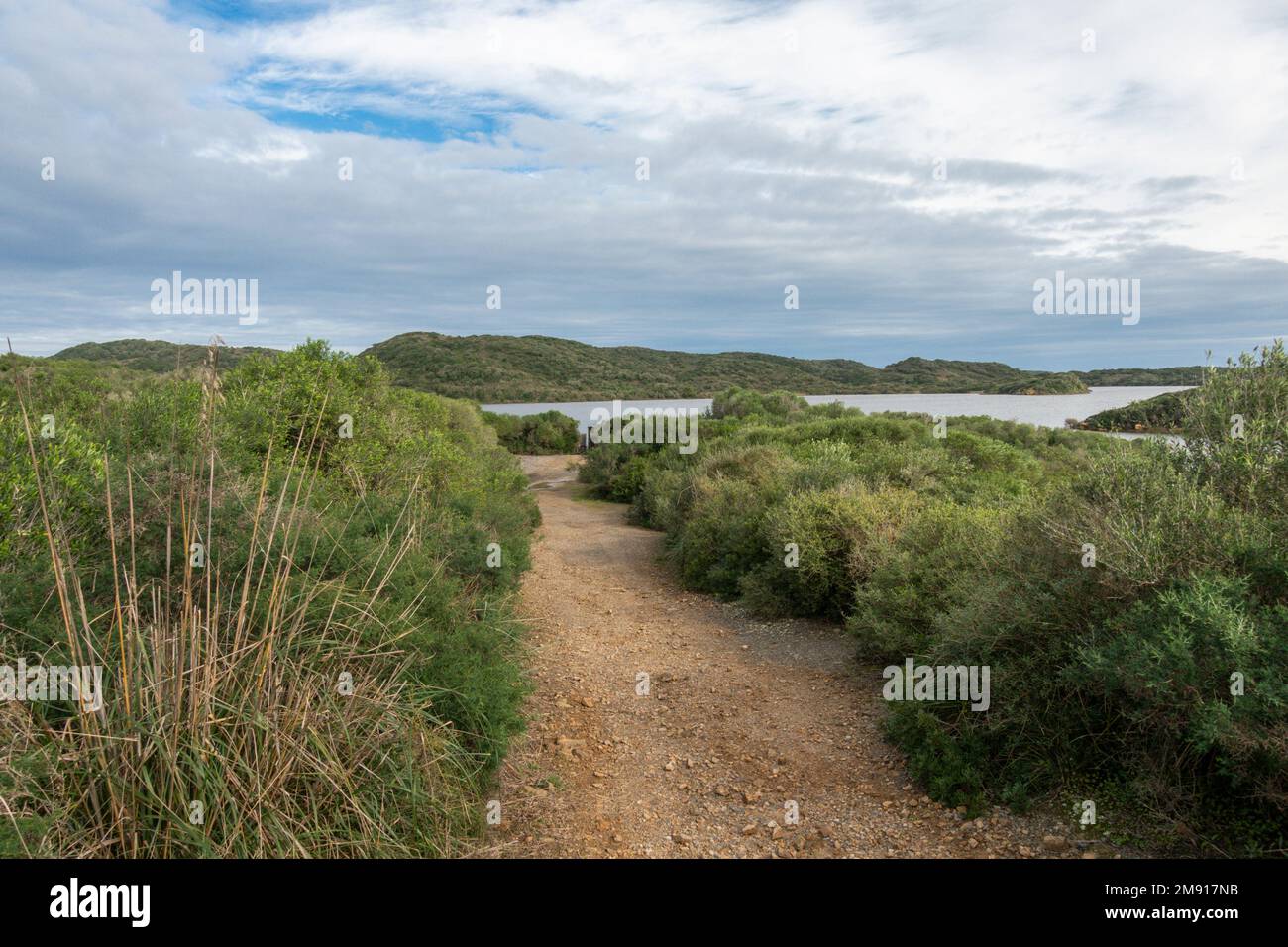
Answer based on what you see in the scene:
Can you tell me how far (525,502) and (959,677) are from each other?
1054 cm

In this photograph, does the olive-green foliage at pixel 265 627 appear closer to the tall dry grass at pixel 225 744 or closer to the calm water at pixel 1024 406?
the tall dry grass at pixel 225 744

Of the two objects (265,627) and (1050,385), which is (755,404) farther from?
(265,627)

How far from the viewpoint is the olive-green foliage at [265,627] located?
312 cm

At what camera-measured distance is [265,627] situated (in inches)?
144

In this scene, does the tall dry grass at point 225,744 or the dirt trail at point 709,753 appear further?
the dirt trail at point 709,753

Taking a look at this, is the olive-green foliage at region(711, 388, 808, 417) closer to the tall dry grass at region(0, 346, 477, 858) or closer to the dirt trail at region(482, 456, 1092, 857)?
the dirt trail at region(482, 456, 1092, 857)

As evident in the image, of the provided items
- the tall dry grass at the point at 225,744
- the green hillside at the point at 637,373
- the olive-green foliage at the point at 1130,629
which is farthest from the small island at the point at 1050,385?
the tall dry grass at the point at 225,744

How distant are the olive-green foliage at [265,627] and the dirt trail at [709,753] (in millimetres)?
584

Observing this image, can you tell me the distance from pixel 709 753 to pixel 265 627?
132 inches

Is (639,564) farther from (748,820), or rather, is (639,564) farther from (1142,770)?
(1142,770)

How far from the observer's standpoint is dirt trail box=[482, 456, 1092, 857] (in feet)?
14.6

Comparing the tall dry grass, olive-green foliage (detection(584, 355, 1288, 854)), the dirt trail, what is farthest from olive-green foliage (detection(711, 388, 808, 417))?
the tall dry grass

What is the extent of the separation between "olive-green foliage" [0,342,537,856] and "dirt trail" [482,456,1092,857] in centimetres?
58
